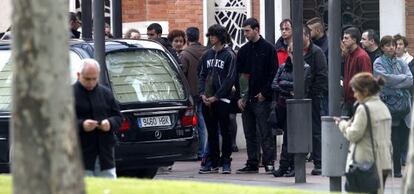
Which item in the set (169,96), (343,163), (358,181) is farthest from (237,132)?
(358,181)

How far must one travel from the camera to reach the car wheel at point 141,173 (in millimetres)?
16234

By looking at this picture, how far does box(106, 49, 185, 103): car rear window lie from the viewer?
50.8ft

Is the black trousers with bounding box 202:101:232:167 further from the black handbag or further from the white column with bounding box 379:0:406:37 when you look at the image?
the white column with bounding box 379:0:406:37

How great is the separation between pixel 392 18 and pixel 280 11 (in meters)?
2.11

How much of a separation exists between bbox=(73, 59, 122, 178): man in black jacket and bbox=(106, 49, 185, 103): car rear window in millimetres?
3086

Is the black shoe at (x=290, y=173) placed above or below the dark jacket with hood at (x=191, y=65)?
below

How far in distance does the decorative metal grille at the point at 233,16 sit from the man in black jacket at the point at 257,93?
7.02 metres

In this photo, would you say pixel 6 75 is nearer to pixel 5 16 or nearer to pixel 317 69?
pixel 317 69

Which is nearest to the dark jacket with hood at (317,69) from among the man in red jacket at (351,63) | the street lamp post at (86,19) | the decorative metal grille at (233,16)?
the man in red jacket at (351,63)

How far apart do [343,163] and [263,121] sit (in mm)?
2997

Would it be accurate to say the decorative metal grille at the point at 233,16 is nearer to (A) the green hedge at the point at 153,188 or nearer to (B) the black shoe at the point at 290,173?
(B) the black shoe at the point at 290,173

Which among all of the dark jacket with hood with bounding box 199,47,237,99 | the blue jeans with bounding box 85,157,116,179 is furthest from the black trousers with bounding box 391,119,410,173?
the blue jeans with bounding box 85,157,116,179

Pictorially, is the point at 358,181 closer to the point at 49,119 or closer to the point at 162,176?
the point at 49,119

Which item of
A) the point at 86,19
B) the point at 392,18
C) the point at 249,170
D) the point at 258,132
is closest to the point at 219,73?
the point at 258,132
